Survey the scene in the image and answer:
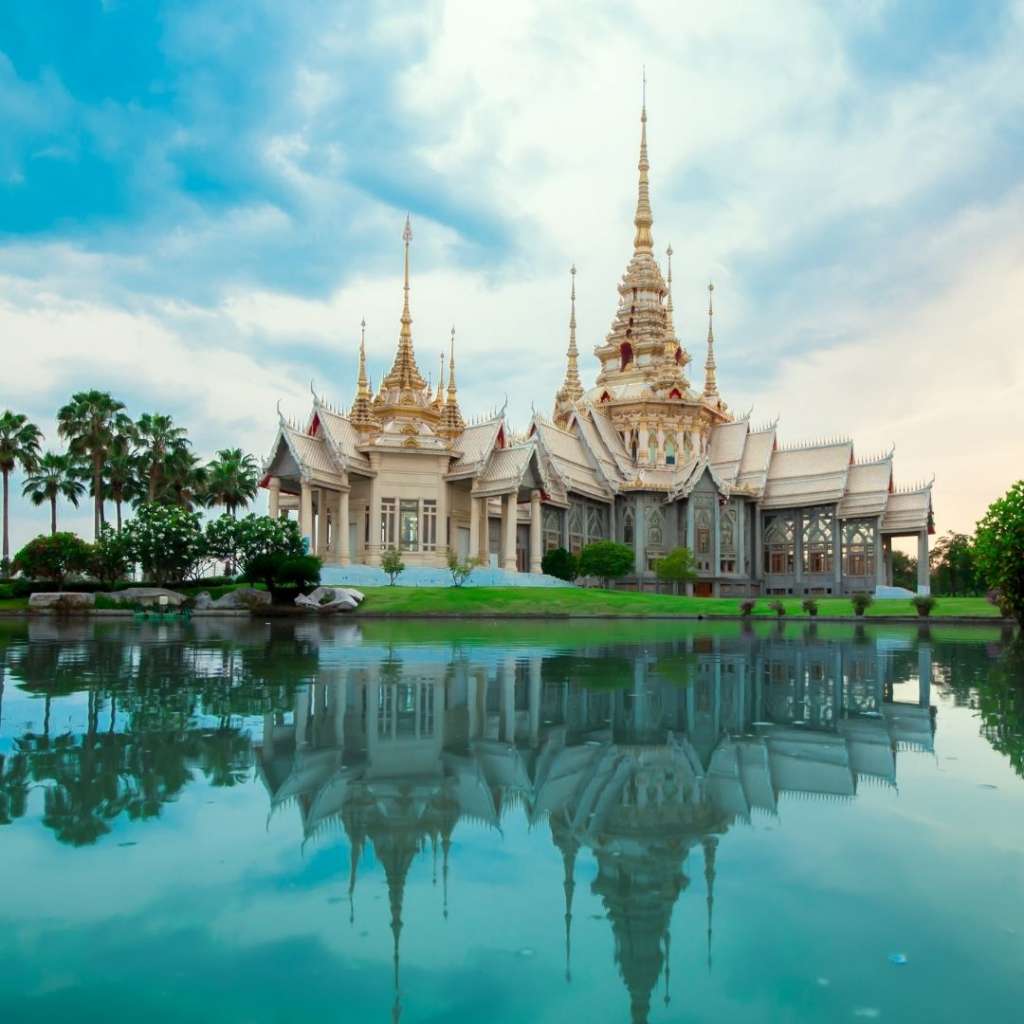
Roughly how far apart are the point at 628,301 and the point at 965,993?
72.4 meters

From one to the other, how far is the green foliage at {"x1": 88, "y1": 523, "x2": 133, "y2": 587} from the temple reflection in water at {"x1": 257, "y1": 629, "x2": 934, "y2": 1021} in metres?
32.4

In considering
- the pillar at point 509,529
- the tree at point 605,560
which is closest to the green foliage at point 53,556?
the pillar at point 509,529

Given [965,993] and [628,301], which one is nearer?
[965,993]

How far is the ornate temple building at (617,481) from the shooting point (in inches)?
1893

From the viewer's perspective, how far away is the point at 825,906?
13.1 ft

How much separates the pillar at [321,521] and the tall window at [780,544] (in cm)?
3044

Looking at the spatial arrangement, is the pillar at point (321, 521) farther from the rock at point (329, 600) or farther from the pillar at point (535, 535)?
the pillar at point (535, 535)

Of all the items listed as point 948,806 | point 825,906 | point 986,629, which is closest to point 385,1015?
point 825,906

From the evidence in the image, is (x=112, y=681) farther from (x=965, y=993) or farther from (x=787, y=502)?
(x=787, y=502)

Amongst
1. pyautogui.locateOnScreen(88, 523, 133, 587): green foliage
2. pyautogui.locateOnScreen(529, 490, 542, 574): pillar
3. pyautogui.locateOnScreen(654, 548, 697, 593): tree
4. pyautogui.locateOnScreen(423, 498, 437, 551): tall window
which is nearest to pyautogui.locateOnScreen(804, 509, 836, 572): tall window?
pyautogui.locateOnScreen(654, 548, 697, 593): tree

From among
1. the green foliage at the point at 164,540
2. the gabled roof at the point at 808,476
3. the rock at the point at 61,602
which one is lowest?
the rock at the point at 61,602

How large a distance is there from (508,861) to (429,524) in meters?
44.2

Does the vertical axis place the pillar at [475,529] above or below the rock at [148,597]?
above

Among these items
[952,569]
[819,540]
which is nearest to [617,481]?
[819,540]
